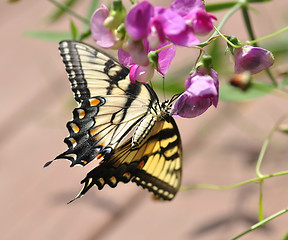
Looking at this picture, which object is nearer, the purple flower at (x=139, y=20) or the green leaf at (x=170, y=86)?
the purple flower at (x=139, y=20)

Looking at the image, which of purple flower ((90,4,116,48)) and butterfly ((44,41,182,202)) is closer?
purple flower ((90,4,116,48))

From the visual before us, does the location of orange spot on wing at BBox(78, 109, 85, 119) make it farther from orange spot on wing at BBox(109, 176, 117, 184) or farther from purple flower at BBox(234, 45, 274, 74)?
purple flower at BBox(234, 45, 274, 74)

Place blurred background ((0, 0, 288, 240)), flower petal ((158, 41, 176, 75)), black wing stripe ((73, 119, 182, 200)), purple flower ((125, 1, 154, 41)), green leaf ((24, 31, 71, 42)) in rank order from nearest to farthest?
purple flower ((125, 1, 154, 41)) < flower petal ((158, 41, 176, 75)) < black wing stripe ((73, 119, 182, 200)) < green leaf ((24, 31, 71, 42)) < blurred background ((0, 0, 288, 240))

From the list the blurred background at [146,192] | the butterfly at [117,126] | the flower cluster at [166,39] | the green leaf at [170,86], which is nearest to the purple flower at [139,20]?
the flower cluster at [166,39]

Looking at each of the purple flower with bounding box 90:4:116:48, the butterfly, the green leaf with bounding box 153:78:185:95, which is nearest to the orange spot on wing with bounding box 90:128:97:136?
the butterfly

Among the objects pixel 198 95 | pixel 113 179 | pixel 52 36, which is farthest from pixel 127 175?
pixel 52 36

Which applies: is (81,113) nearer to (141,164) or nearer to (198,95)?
(141,164)

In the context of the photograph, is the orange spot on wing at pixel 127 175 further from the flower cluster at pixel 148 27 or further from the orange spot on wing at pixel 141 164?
the flower cluster at pixel 148 27

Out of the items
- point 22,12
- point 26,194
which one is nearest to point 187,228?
point 26,194
